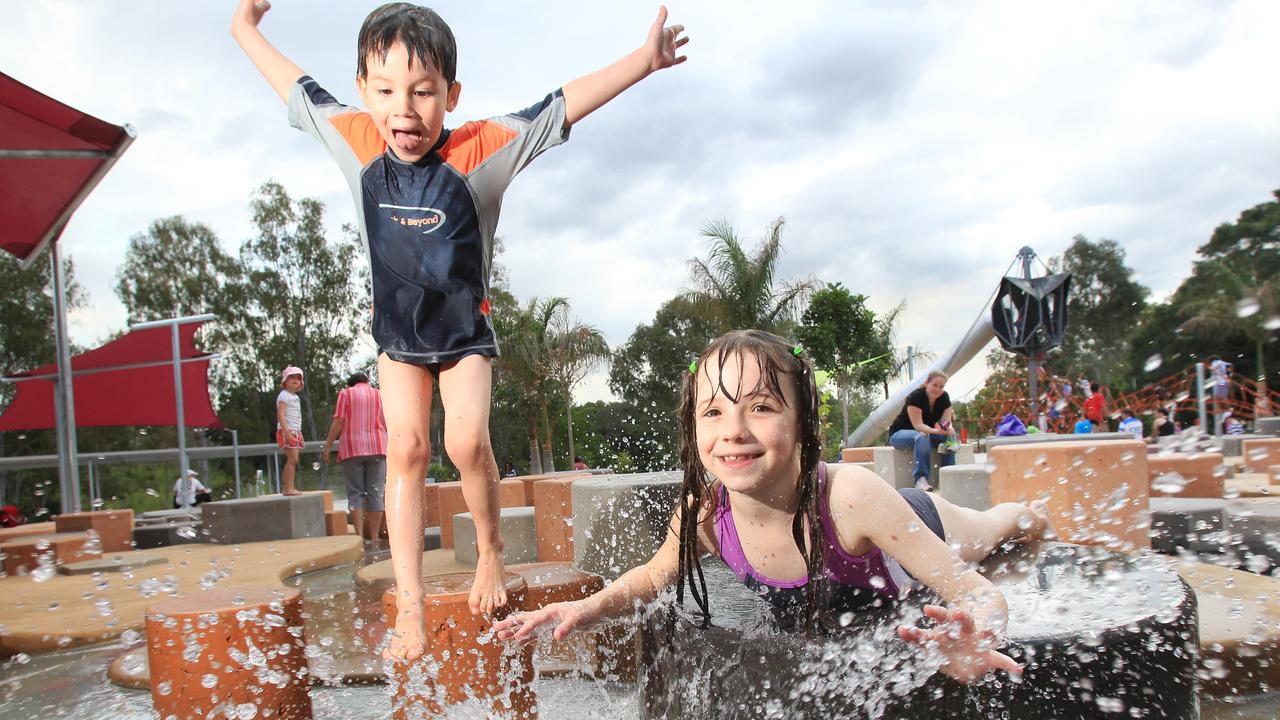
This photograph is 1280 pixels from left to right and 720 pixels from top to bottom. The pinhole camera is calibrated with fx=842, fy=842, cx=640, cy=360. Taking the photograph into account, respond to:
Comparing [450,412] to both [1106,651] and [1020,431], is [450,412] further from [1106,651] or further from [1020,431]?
[1020,431]

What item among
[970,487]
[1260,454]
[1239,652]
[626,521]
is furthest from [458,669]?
[1260,454]

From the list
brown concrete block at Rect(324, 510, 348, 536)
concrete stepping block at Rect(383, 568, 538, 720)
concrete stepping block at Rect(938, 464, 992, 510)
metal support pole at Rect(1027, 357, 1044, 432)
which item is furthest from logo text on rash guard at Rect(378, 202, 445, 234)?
metal support pole at Rect(1027, 357, 1044, 432)

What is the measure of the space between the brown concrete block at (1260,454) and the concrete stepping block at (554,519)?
8.21m

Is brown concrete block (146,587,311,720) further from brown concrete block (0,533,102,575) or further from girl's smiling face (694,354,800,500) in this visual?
brown concrete block (0,533,102,575)

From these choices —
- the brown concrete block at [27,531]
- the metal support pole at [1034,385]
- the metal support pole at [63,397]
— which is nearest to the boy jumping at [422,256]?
the metal support pole at [63,397]

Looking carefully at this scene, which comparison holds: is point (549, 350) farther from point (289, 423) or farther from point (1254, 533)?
point (1254, 533)

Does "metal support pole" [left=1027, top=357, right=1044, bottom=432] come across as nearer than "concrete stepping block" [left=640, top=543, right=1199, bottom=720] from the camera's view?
No

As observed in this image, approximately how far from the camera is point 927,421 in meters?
9.48

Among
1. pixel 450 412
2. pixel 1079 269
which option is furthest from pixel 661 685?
pixel 1079 269

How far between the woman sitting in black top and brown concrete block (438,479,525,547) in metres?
4.54

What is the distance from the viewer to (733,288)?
72.9 ft

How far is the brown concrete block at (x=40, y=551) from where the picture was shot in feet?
20.0

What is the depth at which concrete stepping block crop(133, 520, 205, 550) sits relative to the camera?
861cm

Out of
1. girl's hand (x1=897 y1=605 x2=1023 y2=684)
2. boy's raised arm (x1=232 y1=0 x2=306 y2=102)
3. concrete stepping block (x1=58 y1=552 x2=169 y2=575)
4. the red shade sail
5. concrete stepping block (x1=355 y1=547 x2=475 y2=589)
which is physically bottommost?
concrete stepping block (x1=355 y1=547 x2=475 y2=589)
